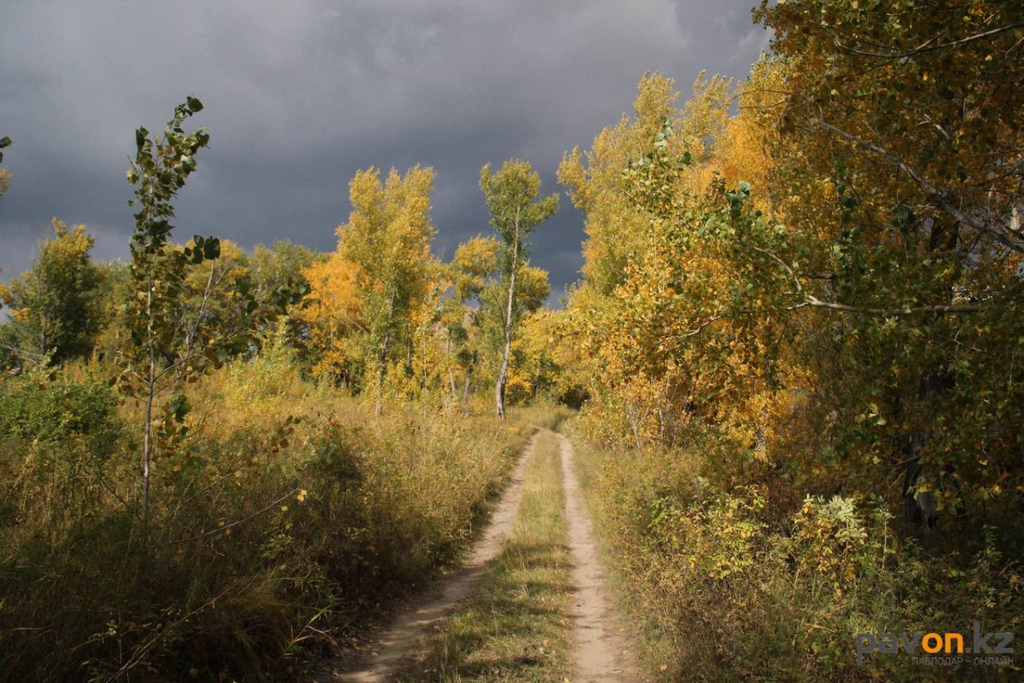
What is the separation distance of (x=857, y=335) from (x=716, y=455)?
3.43 metres

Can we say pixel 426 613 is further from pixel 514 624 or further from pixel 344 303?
pixel 344 303

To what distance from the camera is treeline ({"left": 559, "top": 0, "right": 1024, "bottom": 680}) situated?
388 cm

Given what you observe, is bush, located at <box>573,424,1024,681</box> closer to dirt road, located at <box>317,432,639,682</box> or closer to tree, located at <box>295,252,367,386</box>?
dirt road, located at <box>317,432,639,682</box>

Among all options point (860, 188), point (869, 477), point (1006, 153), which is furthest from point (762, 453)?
point (1006, 153)

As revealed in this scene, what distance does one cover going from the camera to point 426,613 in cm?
686

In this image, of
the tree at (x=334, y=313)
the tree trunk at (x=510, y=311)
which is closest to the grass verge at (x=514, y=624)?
the tree trunk at (x=510, y=311)

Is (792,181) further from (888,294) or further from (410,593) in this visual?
(410,593)

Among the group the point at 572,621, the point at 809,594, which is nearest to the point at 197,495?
the point at 572,621

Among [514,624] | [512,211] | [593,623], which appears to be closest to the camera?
[514,624]

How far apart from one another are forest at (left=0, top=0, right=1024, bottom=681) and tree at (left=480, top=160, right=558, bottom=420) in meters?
23.4

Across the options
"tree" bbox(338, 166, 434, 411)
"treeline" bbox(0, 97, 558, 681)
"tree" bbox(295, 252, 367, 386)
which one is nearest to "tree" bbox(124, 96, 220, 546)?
"treeline" bbox(0, 97, 558, 681)

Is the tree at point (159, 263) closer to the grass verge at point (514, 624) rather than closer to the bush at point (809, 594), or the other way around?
the grass verge at point (514, 624)

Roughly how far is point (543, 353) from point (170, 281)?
37.5 metres

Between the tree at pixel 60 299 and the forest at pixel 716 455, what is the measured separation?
1307 inches
